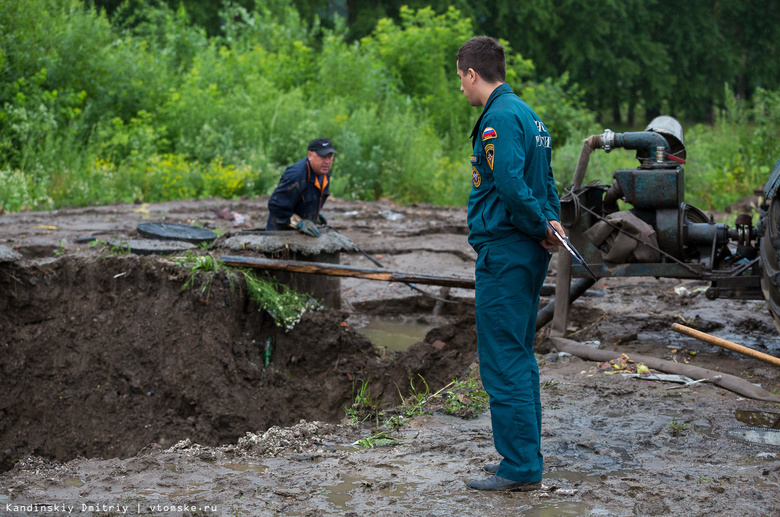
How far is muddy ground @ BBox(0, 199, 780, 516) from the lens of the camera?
11.0 feet

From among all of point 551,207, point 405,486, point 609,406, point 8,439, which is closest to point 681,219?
point 609,406

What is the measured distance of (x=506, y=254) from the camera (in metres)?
3.32

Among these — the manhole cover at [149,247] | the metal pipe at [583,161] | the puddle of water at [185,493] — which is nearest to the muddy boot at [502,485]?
the puddle of water at [185,493]

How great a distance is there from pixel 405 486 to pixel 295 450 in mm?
870

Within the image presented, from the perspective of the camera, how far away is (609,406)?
184 inches

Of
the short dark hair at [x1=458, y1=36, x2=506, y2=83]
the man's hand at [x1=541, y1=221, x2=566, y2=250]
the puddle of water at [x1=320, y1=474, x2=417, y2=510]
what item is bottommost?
the puddle of water at [x1=320, y1=474, x2=417, y2=510]

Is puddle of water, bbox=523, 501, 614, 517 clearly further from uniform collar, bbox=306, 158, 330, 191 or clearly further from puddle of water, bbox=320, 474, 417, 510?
uniform collar, bbox=306, 158, 330, 191

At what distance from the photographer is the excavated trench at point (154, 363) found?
543cm

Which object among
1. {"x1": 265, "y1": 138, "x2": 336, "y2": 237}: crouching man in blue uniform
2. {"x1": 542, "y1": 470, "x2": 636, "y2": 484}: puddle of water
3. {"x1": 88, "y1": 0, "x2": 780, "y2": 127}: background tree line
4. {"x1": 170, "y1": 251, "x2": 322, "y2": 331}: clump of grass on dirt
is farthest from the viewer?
{"x1": 88, "y1": 0, "x2": 780, "y2": 127}: background tree line

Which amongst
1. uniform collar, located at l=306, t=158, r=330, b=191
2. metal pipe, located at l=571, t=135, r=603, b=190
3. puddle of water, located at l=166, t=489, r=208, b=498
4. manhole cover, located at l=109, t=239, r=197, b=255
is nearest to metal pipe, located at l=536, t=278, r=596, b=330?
metal pipe, located at l=571, t=135, r=603, b=190

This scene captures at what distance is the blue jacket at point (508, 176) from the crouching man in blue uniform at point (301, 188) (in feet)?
11.7

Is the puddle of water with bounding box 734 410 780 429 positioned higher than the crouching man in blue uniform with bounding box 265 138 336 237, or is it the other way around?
the crouching man in blue uniform with bounding box 265 138 336 237

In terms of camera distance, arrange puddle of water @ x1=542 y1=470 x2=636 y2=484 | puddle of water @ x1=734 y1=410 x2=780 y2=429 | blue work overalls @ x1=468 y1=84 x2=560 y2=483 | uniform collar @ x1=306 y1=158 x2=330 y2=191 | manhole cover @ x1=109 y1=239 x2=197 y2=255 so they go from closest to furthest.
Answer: blue work overalls @ x1=468 y1=84 x2=560 y2=483
puddle of water @ x1=542 y1=470 x2=636 y2=484
puddle of water @ x1=734 y1=410 x2=780 y2=429
manhole cover @ x1=109 y1=239 x2=197 y2=255
uniform collar @ x1=306 y1=158 x2=330 y2=191

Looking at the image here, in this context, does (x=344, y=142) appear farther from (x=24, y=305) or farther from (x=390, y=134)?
(x=24, y=305)
